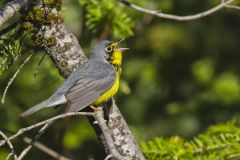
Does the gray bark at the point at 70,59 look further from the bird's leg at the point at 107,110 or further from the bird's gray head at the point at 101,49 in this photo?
the bird's gray head at the point at 101,49

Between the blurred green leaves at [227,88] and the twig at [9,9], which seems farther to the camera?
the blurred green leaves at [227,88]

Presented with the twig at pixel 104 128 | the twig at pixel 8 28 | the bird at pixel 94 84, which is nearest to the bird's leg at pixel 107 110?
the twig at pixel 104 128

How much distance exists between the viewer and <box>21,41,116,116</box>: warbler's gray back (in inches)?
168

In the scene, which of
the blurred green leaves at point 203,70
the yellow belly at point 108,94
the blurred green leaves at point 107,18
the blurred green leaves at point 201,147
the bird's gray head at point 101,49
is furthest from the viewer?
the blurred green leaves at point 203,70

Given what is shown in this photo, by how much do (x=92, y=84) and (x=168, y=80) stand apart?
1.91 meters

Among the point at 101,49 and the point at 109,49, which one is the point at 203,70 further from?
the point at 101,49

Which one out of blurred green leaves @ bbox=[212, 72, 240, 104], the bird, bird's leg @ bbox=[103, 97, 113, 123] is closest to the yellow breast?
the bird

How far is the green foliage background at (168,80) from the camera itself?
5.84m

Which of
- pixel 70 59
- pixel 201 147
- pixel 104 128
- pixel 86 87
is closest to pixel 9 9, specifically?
pixel 70 59

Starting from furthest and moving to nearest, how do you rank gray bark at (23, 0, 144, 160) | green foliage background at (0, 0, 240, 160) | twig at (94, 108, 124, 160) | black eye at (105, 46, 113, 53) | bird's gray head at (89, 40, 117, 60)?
green foliage background at (0, 0, 240, 160)
black eye at (105, 46, 113, 53)
bird's gray head at (89, 40, 117, 60)
gray bark at (23, 0, 144, 160)
twig at (94, 108, 124, 160)

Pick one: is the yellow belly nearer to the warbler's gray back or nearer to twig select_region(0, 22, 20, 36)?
the warbler's gray back

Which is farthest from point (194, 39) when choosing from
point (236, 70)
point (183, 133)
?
point (183, 133)

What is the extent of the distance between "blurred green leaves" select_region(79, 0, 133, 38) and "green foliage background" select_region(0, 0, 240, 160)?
2.57 feet

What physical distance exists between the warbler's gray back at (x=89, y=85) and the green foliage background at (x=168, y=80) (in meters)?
0.60
